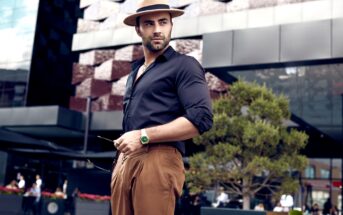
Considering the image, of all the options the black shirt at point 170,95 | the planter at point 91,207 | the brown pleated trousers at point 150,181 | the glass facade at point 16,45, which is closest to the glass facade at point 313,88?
the planter at point 91,207

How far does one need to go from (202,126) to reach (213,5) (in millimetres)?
27241

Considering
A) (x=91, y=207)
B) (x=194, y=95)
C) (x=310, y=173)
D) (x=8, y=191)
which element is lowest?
(x=91, y=207)

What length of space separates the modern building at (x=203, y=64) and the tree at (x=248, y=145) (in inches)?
92.4

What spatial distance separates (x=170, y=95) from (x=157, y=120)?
0.39ft

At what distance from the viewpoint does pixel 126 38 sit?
3069 centimetres

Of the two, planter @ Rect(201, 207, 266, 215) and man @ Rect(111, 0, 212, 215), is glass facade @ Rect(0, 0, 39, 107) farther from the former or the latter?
man @ Rect(111, 0, 212, 215)

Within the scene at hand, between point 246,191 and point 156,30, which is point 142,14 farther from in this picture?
point 246,191

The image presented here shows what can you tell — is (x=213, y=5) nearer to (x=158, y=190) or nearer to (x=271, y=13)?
(x=271, y=13)

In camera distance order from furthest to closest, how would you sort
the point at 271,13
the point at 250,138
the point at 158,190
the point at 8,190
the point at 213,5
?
the point at 213,5
the point at 271,13
the point at 8,190
the point at 250,138
the point at 158,190

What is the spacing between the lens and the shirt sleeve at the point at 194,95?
1771mm

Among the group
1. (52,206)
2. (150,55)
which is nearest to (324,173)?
(52,206)

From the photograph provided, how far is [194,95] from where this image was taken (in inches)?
71.0

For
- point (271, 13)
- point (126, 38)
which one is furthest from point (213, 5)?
point (126, 38)

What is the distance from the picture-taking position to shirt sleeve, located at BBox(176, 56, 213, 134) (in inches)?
69.7
